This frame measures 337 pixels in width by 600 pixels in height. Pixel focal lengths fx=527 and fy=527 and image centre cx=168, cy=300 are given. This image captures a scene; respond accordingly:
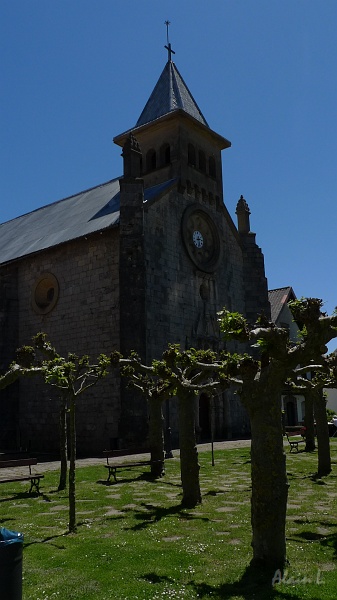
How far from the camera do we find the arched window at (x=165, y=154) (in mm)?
30286

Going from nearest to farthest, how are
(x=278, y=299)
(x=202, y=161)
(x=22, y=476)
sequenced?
(x=22, y=476), (x=202, y=161), (x=278, y=299)

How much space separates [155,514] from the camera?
33.3 feet

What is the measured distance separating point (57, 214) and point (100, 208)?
5.50 metres

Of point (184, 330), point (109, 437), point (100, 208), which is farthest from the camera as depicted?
point (100, 208)

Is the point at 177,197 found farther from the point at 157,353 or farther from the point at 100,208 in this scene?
the point at 157,353

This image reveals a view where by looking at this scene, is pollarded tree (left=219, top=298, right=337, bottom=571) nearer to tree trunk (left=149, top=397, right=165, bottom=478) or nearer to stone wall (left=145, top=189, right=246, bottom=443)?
tree trunk (left=149, top=397, right=165, bottom=478)

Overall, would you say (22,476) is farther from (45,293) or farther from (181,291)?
(45,293)

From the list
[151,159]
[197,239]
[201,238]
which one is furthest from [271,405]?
[151,159]

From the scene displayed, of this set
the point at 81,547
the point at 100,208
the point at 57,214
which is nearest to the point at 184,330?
the point at 100,208

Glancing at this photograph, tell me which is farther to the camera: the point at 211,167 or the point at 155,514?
the point at 211,167

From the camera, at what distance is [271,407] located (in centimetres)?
680

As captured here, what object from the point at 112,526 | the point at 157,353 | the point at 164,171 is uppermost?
the point at 164,171

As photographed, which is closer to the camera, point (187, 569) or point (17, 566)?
point (17, 566)

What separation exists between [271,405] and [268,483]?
3.27ft
